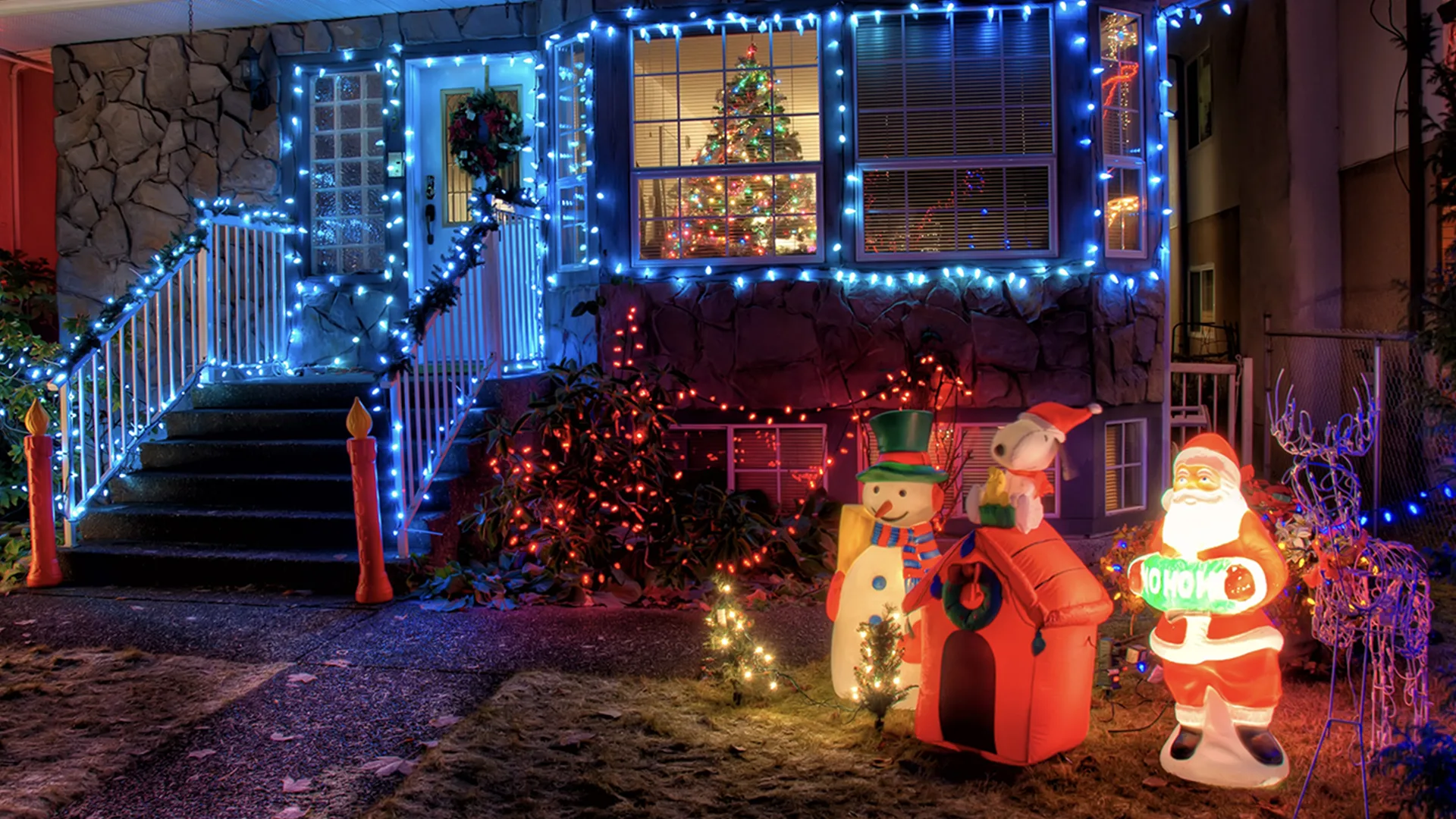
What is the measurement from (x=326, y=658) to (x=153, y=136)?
631 centimetres

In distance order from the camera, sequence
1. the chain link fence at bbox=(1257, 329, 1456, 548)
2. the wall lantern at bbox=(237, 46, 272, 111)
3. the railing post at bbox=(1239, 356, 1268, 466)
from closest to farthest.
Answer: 1. the chain link fence at bbox=(1257, 329, 1456, 548)
2. the railing post at bbox=(1239, 356, 1268, 466)
3. the wall lantern at bbox=(237, 46, 272, 111)

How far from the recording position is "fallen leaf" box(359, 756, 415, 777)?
3.82 m

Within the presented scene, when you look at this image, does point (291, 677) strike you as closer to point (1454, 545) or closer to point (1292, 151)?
point (1454, 545)

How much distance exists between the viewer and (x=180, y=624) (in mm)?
5746

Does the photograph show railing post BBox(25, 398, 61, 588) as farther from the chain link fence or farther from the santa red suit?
the chain link fence

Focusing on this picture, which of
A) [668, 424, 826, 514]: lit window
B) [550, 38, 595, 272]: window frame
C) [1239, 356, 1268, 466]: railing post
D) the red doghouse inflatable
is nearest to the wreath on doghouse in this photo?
[550, 38, 595, 272]: window frame

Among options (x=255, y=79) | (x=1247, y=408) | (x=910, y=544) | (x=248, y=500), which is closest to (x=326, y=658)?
(x=248, y=500)

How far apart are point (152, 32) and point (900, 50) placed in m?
6.46

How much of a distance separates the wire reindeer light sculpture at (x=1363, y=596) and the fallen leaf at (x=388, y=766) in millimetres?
2989

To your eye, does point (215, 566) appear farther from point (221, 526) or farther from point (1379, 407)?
point (1379, 407)

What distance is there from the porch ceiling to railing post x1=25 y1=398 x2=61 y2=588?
12.0ft

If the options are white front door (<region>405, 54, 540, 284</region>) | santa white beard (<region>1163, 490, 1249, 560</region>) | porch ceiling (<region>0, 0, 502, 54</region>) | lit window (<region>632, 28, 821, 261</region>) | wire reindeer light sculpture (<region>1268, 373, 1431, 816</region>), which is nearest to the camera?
wire reindeer light sculpture (<region>1268, 373, 1431, 816</region>)

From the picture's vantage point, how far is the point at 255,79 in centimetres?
901

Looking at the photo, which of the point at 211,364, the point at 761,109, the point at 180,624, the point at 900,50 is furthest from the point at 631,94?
the point at 180,624
